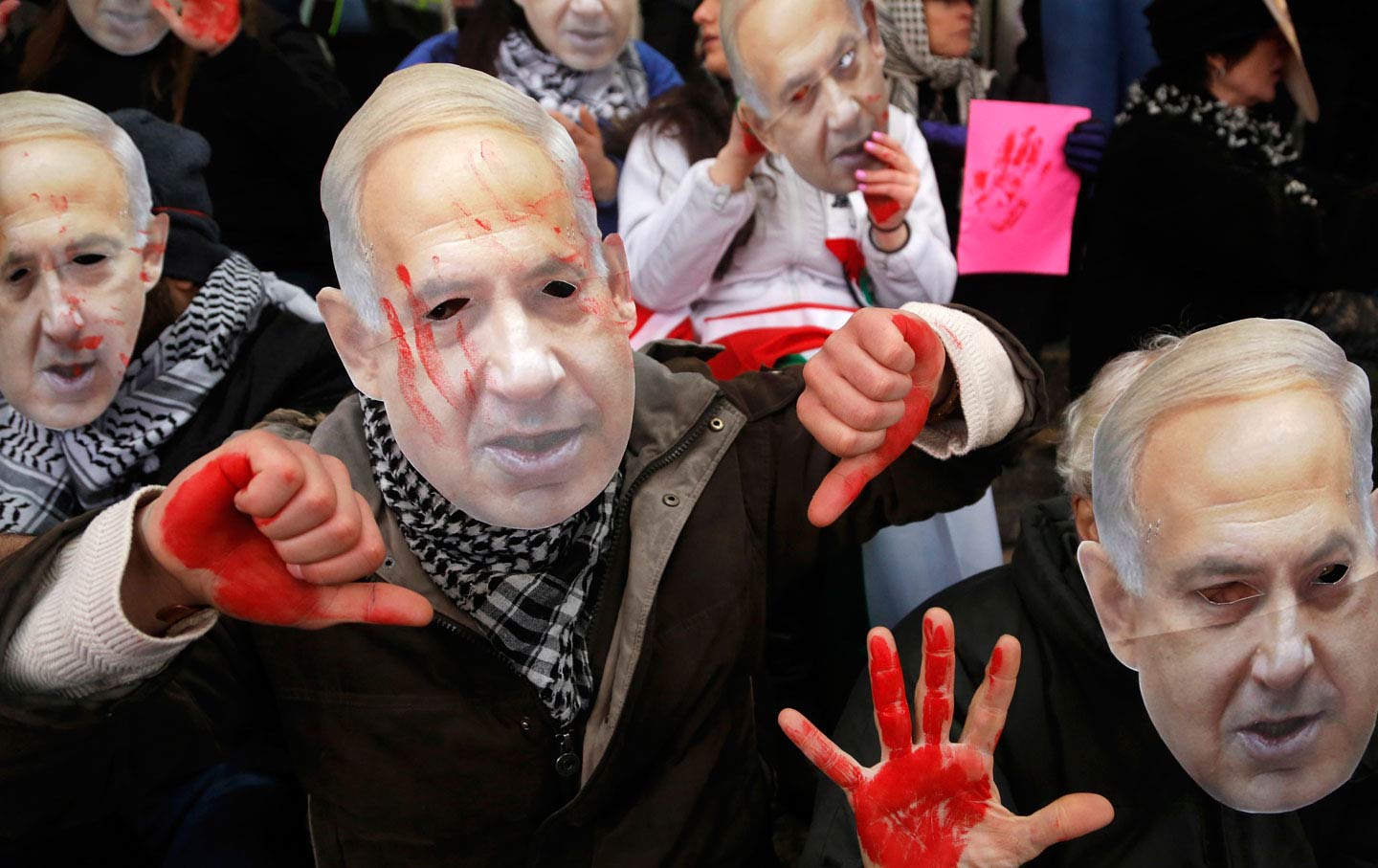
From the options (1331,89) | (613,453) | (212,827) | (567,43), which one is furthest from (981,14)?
(212,827)

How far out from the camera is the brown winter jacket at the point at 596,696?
5.56 ft

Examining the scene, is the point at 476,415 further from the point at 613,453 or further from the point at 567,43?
A: the point at 567,43

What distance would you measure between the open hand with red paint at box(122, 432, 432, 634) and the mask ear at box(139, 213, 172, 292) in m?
0.72

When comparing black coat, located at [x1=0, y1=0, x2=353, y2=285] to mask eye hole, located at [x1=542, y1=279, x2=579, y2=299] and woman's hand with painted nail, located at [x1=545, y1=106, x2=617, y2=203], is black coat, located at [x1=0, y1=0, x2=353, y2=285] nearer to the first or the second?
woman's hand with painted nail, located at [x1=545, y1=106, x2=617, y2=203]

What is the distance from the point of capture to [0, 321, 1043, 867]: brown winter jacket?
1694 mm

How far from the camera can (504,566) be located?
5.52ft

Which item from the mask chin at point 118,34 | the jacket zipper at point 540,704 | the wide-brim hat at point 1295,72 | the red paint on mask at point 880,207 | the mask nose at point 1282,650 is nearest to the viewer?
the mask nose at point 1282,650

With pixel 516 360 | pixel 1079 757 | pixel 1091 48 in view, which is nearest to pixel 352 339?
pixel 516 360

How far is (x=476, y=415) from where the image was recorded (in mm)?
1491

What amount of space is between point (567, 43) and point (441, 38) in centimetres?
43

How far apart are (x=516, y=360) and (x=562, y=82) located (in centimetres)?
146

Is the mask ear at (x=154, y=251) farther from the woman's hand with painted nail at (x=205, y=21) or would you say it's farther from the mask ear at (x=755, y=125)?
the mask ear at (x=755, y=125)

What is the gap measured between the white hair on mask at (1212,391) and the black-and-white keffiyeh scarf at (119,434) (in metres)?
1.46

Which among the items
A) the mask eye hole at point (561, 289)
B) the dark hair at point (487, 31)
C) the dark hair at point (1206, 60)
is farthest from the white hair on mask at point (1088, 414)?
the dark hair at point (487, 31)
